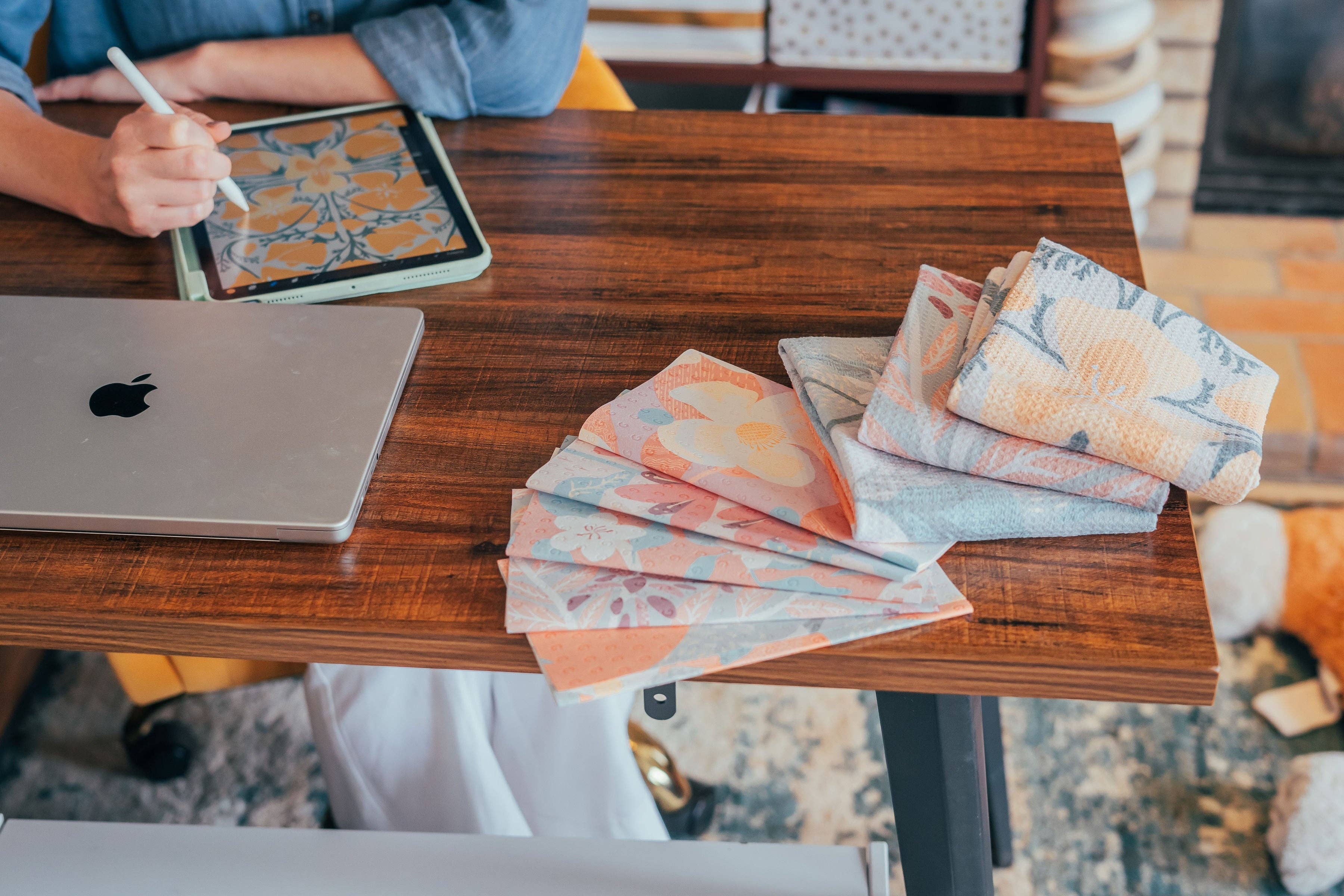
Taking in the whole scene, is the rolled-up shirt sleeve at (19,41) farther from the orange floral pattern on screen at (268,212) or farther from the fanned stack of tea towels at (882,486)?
the fanned stack of tea towels at (882,486)

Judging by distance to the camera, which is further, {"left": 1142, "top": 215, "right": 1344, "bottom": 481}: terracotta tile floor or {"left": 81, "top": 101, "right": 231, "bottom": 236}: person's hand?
{"left": 1142, "top": 215, "right": 1344, "bottom": 481}: terracotta tile floor

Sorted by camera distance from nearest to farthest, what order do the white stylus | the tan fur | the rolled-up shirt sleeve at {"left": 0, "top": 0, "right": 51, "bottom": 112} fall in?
the white stylus
the rolled-up shirt sleeve at {"left": 0, "top": 0, "right": 51, "bottom": 112}
the tan fur

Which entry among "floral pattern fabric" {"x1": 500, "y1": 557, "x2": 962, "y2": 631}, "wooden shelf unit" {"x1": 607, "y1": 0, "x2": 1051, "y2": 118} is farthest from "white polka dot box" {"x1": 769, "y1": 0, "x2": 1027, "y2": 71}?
"floral pattern fabric" {"x1": 500, "y1": 557, "x2": 962, "y2": 631}

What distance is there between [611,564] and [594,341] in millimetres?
211

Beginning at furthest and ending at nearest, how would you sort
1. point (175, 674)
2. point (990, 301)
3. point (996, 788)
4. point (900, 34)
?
point (900, 34)
point (996, 788)
point (175, 674)
point (990, 301)

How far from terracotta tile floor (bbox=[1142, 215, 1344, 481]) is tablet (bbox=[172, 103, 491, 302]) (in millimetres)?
1341

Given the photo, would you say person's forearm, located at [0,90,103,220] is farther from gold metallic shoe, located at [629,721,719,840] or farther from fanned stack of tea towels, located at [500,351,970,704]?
gold metallic shoe, located at [629,721,719,840]

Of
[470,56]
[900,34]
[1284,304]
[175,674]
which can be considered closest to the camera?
[470,56]

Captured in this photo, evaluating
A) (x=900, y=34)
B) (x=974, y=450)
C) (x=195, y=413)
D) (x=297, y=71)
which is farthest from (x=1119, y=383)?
(x=900, y=34)

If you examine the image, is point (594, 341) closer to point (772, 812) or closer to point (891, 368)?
point (891, 368)

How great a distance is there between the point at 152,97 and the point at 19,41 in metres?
0.33

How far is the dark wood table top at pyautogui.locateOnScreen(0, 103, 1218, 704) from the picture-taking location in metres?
0.57

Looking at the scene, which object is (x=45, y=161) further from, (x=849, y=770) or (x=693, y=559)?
(x=849, y=770)

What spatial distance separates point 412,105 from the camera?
969mm
